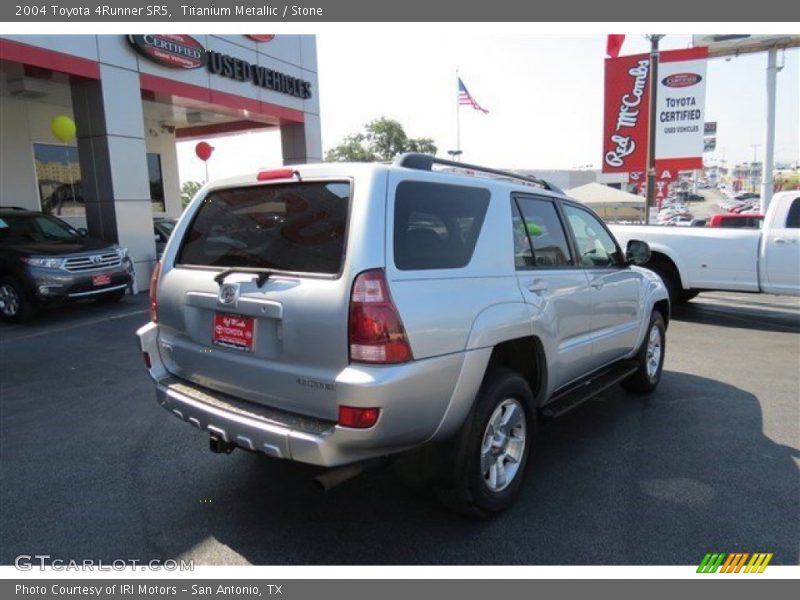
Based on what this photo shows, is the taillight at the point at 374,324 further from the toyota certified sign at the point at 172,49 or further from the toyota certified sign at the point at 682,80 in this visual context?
the toyota certified sign at the point at 682,80

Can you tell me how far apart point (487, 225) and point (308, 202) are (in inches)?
40.0

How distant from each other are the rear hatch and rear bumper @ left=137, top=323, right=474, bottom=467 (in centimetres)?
7

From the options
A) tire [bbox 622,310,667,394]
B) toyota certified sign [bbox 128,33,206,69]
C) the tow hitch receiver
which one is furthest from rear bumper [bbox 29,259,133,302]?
tire [bbox 622,310,667,394]

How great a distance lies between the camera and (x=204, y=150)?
720 inches

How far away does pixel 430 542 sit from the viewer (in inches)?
118

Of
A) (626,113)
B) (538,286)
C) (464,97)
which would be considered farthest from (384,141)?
(538,286)

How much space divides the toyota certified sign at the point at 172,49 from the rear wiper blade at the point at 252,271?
34.8ft

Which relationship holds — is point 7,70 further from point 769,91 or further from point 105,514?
point 769,91

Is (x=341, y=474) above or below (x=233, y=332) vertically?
below

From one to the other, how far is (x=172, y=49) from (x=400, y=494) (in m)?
12.1

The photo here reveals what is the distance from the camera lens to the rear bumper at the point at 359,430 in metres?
2.55

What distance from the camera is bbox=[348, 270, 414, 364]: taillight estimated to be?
256 centimetres

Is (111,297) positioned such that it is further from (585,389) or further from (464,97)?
(464,97)
